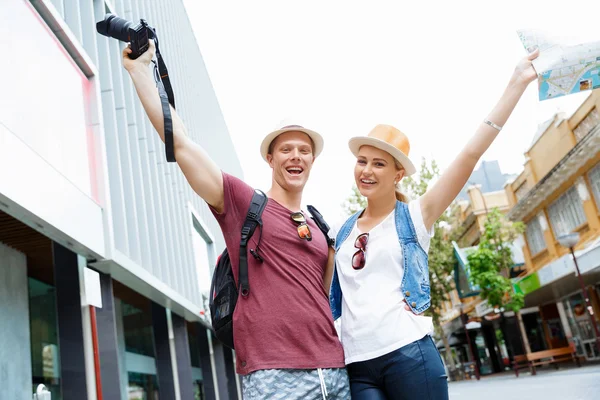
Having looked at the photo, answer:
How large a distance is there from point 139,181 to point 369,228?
10323 mm

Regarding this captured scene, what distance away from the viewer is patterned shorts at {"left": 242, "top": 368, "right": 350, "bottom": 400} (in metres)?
2.41

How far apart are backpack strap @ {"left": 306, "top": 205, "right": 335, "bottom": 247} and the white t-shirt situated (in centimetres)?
6

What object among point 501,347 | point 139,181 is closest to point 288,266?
point 139,181

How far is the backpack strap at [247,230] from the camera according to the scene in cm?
254

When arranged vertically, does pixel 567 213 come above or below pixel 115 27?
above

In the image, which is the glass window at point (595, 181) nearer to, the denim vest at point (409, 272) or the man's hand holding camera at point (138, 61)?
the denim vest at point (409, 272)

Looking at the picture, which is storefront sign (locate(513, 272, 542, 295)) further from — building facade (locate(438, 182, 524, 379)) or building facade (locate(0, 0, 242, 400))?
building facade (locate(0, 0, 242, 400))

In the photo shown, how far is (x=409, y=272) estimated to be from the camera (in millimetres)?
2756

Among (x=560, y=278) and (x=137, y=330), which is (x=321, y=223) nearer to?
(x=137, y=330)

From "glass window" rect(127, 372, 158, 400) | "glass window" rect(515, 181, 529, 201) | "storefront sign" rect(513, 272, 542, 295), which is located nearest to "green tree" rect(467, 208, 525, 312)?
"storefront sign" rect(513, 272, 542, 295)

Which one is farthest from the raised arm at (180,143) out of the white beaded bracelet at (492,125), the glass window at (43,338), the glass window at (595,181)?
the glass window at (595,181)

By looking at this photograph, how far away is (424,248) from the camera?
290 centimetres

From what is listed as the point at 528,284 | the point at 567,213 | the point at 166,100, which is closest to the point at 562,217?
the point at 567,213

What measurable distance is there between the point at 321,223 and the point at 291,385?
88cm
